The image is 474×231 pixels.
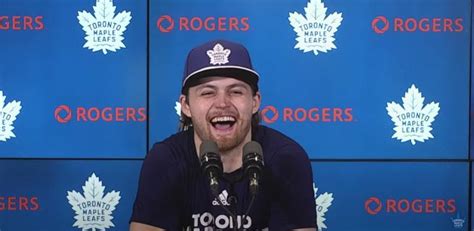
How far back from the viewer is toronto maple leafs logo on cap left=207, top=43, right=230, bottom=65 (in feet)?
3.62

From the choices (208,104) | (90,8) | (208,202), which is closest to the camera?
(208,104)

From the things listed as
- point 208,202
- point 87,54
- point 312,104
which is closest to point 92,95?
point 87,54

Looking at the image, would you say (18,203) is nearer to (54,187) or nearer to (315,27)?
(54,187)

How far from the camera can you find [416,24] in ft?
7.23

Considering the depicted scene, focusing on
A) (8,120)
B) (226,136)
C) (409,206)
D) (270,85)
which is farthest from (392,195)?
(8,120)

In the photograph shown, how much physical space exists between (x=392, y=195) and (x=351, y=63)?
576mm

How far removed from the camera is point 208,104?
1137mm

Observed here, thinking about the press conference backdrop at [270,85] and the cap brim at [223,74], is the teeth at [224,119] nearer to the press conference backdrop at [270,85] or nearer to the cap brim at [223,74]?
the cap brim at [223,74]

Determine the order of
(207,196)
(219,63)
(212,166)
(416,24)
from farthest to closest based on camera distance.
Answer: (416,24), (207,196), (219,63), (212,166)

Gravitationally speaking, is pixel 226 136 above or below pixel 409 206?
above

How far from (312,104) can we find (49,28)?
3.69ft

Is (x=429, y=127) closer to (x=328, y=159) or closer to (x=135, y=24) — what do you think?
(x=328, y=159)

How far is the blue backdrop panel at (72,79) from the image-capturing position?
221 cm

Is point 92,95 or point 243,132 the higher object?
point 92,95
